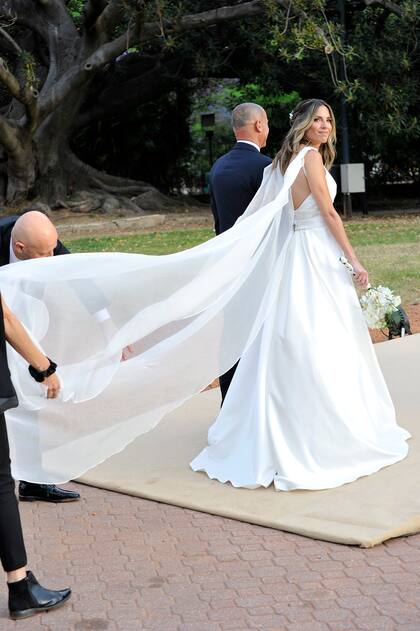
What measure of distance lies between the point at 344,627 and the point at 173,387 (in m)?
2.02

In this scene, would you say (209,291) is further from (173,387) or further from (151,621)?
(151,621)

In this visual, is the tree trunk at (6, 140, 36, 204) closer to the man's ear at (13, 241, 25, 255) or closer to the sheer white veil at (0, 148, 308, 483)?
the sheer white veil at (0, 148, 308, 483)

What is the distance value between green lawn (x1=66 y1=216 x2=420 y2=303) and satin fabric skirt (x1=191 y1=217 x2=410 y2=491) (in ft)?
22.4

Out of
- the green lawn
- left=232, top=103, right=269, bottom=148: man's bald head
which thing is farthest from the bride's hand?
the green lawn

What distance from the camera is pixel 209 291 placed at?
18.7ft

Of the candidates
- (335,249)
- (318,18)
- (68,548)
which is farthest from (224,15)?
(68,548)

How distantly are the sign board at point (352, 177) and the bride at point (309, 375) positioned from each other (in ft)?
63.9

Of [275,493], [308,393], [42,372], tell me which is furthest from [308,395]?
[42,372]

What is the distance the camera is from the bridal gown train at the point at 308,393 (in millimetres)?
5723

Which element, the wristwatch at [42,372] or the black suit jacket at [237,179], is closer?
the wristwatch at [42,372]

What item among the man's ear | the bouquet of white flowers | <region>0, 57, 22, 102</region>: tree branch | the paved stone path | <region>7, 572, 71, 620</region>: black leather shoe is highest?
<region>0, 57, 22, 102</region>: tree branch

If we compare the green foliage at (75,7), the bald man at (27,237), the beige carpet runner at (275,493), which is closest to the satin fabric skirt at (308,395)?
the beige carpet runner at (275,493)

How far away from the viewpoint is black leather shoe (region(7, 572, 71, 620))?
4137 millimetres

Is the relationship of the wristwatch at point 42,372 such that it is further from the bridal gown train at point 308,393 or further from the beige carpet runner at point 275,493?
the bridal gown train at point 308,393
